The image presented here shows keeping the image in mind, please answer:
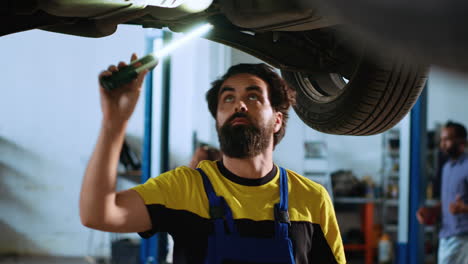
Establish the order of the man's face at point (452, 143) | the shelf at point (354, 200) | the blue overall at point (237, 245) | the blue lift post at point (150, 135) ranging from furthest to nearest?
the shelf at point (354, 200) < the blue lift post at point (150, 135) < the man's face at point (452, 143) < the blue overall at point (237, 245)

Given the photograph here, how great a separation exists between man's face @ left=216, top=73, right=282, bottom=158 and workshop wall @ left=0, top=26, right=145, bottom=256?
12.7 ft

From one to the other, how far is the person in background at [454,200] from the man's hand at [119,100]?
2.41m

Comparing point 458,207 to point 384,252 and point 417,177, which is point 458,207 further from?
point 384,252

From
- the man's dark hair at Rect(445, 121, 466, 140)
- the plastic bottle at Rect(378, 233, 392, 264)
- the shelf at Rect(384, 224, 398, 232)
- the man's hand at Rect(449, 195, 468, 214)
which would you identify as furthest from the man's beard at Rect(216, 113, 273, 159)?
the shelf at Rect(384, 224, 398, 232)

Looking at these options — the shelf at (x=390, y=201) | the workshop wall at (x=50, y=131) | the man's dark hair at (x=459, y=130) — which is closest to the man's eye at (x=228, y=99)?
the man's dark hair at (x=459, y=130)

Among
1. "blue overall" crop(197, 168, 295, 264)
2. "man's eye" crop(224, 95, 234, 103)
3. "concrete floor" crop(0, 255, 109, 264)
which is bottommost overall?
"concrete floor" crop(0, 255, 109, 264)

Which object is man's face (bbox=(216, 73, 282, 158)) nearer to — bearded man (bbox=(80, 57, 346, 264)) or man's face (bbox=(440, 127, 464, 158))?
bearded man (bbox=(80, 57, 346, 264))

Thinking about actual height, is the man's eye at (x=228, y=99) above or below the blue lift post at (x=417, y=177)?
above

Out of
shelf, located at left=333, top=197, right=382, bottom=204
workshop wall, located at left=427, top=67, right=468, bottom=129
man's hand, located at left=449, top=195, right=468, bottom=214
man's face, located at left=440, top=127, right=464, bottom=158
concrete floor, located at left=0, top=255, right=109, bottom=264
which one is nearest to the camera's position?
man's hand, located at left=449, top=195, right=468, bottom=214

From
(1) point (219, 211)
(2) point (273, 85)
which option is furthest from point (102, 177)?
(2) point (273, 85)

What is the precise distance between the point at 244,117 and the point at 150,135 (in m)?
2.09

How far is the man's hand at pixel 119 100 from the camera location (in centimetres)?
77

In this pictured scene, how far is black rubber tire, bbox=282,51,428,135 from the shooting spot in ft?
3.69

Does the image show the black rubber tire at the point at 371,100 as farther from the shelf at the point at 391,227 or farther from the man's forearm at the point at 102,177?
the shelf at the point at 391,227
